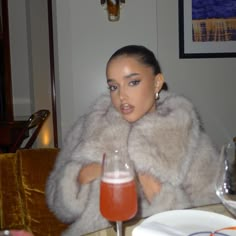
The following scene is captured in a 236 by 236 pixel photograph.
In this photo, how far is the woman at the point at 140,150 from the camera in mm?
1249

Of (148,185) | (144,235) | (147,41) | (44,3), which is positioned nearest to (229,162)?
(144,235)

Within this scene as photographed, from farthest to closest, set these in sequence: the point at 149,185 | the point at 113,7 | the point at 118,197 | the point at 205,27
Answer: the point at 205,27 → the point at 113,7 → the point at 149,185 → the point at 118,197

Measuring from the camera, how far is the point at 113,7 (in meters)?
2.76

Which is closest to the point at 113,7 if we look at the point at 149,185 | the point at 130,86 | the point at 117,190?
the point at 130,86

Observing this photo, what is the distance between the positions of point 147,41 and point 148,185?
1864 millimetres

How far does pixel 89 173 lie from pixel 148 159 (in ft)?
0.75

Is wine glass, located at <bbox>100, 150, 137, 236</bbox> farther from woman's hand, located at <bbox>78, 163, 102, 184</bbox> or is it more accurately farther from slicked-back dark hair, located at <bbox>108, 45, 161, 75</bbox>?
slicked-back dark hair, located at <bbox>108, 45, 161, 75</bbox>

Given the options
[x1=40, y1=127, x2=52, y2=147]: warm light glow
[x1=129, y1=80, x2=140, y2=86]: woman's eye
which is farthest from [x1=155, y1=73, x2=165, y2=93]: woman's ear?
[x1=40, y1=127, x2=52, y2=147]: warm light glow

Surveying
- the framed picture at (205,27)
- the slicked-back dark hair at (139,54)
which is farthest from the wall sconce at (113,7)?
the slicked-back dark hair at (139,54)

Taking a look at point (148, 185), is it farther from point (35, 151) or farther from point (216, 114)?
point (216, 114)

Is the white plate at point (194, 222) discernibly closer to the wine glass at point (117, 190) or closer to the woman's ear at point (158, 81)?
the wine glass at point (117, 190)

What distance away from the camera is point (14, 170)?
153 centimetres

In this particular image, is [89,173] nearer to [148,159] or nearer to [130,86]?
[148,159]

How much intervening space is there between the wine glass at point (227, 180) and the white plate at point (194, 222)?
0.19ft
